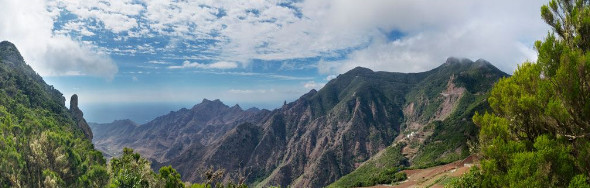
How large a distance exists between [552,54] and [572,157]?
471 centimetres

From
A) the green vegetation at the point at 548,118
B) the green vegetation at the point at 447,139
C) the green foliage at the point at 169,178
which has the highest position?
the green vegetation at the point at 548,118

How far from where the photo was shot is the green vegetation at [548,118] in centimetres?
1223

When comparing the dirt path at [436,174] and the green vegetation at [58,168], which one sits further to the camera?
the dirt path at [436,174]

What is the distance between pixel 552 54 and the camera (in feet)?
46.7

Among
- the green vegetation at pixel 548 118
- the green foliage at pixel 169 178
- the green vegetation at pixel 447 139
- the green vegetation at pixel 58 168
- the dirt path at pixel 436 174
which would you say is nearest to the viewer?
the green vegetation at pixel 548 118

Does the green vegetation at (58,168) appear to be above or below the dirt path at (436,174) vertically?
above

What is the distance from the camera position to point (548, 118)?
13.7 m

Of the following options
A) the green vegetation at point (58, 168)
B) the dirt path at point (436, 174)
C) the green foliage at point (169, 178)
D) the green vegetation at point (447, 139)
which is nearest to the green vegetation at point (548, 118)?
the green vegetation at point (58, 168)

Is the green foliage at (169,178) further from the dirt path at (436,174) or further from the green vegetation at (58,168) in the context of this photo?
the dirt path at (436,174)

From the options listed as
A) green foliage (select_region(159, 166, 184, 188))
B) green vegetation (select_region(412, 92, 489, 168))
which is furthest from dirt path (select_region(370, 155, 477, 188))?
green vegetation (select_region(412, 92, 489, 168))

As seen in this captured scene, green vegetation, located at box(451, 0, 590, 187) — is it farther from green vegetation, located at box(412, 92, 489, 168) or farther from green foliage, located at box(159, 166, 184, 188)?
green vegetation, located at box(412, 92, 489, 168)

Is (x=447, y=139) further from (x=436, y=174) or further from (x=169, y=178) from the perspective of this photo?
(x=169, y=178)

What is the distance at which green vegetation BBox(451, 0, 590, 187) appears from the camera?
12234 millimetres

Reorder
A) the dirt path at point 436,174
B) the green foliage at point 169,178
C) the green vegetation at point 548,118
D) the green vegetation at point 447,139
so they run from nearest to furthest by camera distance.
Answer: the green vegetation at point 548,118 → the green foliage at point 169,178 → the dirt path at point 436,174 → the green vegetation at point 447,139
